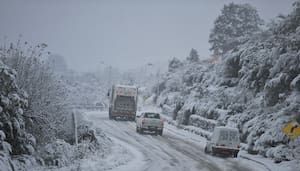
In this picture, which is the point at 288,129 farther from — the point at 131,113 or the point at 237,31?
the point at 237,31

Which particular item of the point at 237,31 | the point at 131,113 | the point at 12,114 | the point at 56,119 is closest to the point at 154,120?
the point at 131,113

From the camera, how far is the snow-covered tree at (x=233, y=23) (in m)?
73.6

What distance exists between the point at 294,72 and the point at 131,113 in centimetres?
2467

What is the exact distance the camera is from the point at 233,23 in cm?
7438

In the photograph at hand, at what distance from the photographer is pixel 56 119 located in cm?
1825

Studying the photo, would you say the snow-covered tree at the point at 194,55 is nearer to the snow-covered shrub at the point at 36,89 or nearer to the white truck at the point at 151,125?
the white truck at the point at 151,125

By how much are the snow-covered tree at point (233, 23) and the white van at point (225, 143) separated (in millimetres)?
48556

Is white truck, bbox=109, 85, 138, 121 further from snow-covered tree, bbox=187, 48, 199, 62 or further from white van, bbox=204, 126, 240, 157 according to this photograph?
snow-covered tree, bbox=187, 48, 199, 62

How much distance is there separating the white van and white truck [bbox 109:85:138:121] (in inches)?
906

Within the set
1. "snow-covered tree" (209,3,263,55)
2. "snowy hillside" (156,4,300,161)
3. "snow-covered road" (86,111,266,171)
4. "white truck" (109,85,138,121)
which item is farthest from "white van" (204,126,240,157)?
"snow-covered tree" (209,3,263,55)

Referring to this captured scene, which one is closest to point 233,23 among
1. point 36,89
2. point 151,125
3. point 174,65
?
point 174,65

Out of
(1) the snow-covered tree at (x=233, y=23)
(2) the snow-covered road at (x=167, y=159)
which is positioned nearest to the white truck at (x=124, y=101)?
(2) the snow-covered road at (x=167, y=159)

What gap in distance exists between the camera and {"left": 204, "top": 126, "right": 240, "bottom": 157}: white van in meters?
25.2

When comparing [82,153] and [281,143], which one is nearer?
[82,153]
